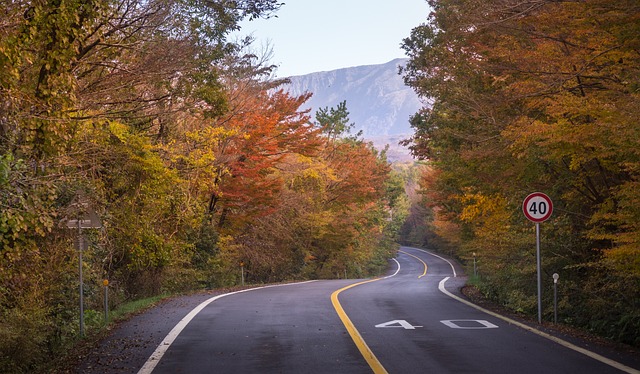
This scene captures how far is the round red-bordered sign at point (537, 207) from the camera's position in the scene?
49.9 ft

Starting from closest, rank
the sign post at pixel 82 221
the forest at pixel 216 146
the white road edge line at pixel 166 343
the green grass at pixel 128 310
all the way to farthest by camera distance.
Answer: the white road edge line at pixel 166 343, the forest at pixel 216 146, the sign post at pixel 82 221, the green grass at pixel 128 310

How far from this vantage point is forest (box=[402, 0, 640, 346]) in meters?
12.3

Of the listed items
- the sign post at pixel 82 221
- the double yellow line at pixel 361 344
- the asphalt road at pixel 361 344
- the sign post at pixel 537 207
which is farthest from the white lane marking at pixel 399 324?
the sign post at pixel 82 221

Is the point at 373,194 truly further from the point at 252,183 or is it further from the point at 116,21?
the point at 116,21

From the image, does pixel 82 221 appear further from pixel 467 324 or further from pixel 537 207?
pixel 537 207

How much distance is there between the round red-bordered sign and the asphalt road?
226 centimetres

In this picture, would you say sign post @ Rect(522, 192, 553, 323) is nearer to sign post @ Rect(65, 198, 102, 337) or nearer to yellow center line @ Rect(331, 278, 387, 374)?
yellow center line @ Rect(331, 278, 387, 374)

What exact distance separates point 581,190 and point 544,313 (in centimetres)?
305

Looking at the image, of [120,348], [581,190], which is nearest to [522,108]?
[581,190]

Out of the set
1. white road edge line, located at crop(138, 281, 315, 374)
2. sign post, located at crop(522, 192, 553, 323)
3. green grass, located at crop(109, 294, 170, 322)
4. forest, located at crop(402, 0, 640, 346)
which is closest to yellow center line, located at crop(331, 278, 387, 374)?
white road edge line, located at crop(138, 281, 315, 374)

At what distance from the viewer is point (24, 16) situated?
10008 mm

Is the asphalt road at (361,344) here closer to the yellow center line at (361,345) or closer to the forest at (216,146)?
the yellow center line at (361,345)

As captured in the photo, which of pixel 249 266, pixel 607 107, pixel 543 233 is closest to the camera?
pixel 607 107

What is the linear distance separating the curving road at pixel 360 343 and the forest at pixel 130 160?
8.45ft
